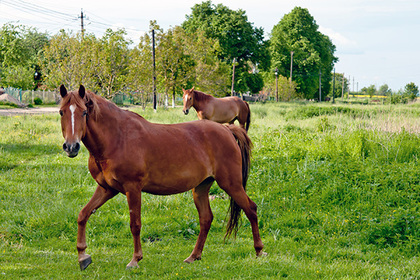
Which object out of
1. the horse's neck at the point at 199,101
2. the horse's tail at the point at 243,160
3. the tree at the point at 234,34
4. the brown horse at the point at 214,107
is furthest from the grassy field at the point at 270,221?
the tree at the point at 234,34

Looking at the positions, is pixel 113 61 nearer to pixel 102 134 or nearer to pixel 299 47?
pixel 102 134

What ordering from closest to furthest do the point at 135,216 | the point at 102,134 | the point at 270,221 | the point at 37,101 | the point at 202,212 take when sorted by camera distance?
1. the point at 102,134
2. the point at 135,216
3. the point at 202,212
4. the point at 270,221
5. the point at 37,101

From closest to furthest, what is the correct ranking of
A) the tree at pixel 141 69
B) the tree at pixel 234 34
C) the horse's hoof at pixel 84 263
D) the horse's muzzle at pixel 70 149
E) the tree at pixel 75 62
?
the horse's muzzle at pixel 70 149 → the horse's hoof at pixel 84 263 → the tree at pixel 75 62 → the tree at pixel 141 69 → the tree at pixel 234 34

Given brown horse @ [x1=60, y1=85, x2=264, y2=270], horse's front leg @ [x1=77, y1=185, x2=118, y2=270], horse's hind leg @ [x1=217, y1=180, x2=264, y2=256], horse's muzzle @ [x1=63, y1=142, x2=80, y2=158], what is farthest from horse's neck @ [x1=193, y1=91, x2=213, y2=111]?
horse's muzzle @ [x1=63, y1=142, x2=80, y2=158]

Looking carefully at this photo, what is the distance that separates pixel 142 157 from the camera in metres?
4.62

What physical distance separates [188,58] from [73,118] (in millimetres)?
37805

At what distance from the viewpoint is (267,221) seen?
705cm

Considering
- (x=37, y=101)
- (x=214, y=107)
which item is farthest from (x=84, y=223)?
(x=37, y=101)

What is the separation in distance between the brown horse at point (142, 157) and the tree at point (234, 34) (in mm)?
47076

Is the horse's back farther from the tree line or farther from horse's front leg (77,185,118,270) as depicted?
the tree line

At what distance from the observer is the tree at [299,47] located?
2392 inches

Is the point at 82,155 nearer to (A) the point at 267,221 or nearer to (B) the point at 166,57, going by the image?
(A) the point at 267,221

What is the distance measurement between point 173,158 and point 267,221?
9.55 feet

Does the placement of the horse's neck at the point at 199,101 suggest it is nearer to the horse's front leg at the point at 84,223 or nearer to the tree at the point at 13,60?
the horse's front leg at the point at 84,223
